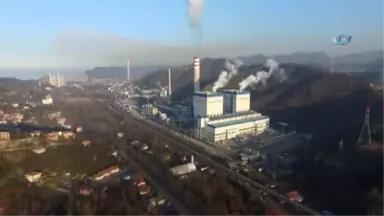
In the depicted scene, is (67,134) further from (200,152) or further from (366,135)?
(366,135)

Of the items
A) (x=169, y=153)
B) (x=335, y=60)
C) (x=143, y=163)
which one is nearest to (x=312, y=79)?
(x=335, y=60)

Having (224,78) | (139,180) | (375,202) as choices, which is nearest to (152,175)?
(139,180)

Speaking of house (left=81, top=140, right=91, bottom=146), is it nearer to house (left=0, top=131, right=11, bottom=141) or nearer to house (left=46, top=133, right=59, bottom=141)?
house (left=46, top=133, right=59, bottom=141)

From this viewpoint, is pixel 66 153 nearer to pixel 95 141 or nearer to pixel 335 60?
pixel 95 141

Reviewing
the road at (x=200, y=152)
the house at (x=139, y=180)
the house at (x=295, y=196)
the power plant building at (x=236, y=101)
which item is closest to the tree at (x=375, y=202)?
the road at (x=200, y=152)

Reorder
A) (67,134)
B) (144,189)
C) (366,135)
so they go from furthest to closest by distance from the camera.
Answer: (67,134)
(366,135)
(144,189)

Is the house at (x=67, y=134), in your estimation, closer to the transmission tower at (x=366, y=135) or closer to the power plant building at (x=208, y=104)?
the power plant building at (x=208, y=104)

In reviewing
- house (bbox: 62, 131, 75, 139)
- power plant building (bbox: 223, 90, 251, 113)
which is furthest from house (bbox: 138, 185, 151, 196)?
power plant building (bbox: 223, 90, 251, 113)
